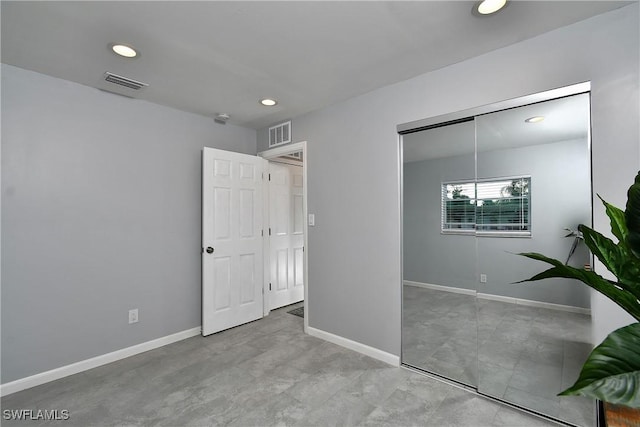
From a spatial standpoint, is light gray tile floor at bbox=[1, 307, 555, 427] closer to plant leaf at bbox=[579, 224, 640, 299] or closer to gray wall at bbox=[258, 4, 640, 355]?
gray wall at bbox=[258, 4, 640, 355]

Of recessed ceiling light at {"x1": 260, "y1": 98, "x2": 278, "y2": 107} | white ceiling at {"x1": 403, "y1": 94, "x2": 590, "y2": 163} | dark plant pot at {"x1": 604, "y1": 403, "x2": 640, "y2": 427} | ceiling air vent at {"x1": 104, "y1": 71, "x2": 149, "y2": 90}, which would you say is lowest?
dark plant pot at {"x1": 604, "y1": 403, "x2": 640, "y2": 427}

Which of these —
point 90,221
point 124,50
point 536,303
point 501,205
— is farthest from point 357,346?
point 124,50

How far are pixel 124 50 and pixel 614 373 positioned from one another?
2841 mm

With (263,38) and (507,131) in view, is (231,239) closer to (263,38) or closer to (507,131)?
(263,38)

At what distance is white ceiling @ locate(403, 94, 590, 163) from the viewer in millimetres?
1888

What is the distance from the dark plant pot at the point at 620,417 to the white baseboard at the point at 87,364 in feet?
11.2

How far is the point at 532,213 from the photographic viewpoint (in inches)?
81.5

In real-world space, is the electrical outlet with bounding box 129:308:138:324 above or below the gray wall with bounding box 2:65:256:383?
below

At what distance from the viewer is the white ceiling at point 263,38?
1.71m

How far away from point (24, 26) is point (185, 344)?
9.33 ft

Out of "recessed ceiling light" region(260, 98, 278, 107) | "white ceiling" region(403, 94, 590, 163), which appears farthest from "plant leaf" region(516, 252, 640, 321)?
"recessed ceiling light" region(260, 98, 278, 107)

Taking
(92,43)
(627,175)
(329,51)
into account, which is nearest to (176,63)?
(92,43)

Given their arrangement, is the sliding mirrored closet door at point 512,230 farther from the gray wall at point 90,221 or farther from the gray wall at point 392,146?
the gray wall at point 90,221

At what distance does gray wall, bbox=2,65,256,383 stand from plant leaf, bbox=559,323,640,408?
3309 mm
